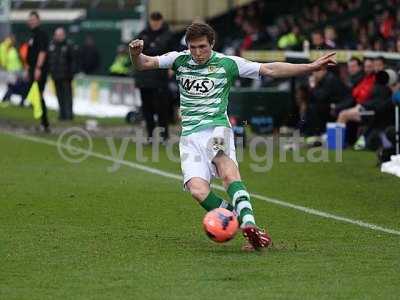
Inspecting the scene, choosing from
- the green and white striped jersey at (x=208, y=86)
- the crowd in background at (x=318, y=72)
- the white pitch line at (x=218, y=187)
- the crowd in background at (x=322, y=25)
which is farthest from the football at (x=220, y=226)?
the crowd in background at (x=322, y=25)

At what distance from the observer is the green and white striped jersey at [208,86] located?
10.6m

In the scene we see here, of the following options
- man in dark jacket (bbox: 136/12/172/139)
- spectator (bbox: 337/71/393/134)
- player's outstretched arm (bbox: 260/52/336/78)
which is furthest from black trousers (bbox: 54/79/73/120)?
player's outstretched arm (bbox: 260/52/336/78)

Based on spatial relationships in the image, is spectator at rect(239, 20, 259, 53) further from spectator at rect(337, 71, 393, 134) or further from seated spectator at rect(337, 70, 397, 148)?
spectator at rect(337, 71, 393, 134)

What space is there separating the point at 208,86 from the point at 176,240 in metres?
1.26

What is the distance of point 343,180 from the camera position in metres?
16.1

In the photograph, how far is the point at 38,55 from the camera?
24.4 m

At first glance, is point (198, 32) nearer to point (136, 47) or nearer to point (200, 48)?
point (200, 48)

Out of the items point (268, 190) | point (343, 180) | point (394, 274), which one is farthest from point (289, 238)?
point (343, 180)

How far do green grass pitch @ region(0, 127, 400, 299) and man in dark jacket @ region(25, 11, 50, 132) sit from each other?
22.7 ft

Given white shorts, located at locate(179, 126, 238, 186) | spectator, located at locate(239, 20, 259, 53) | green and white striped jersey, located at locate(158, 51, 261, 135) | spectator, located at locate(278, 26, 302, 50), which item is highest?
green and white striped jersey, located at locate(158, 51, 261, 135)

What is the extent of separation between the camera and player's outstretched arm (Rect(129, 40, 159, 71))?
10.6 m

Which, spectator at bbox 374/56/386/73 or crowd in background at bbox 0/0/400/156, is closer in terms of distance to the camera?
spectator at bbox 374/56/386/73

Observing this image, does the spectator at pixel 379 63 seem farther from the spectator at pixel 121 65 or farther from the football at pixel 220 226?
the spectator at pixel 121 65

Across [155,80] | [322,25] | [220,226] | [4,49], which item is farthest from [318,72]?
[4,49]
